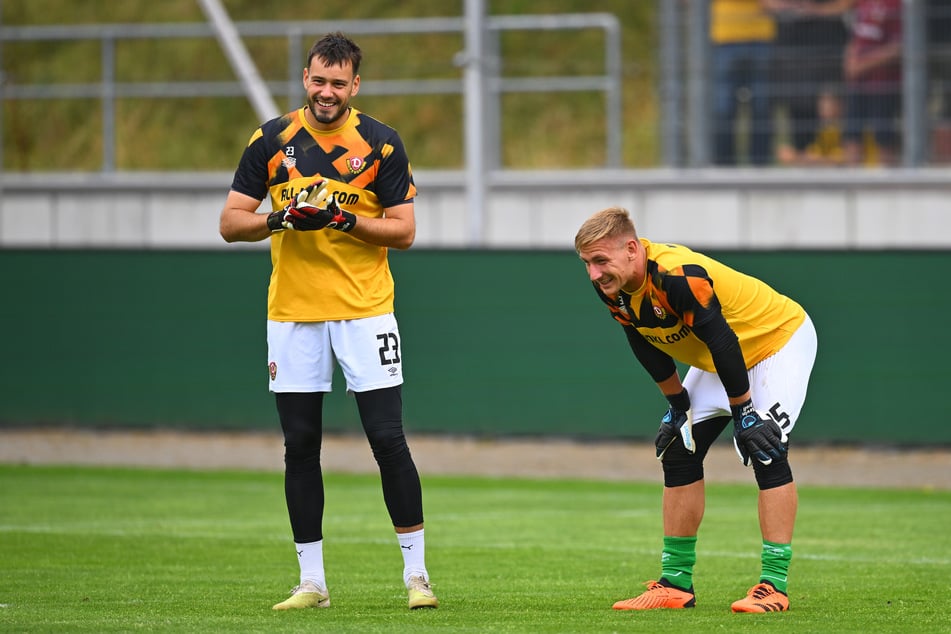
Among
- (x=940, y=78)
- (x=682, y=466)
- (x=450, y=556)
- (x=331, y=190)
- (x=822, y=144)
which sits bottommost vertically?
(x=450, y=556)

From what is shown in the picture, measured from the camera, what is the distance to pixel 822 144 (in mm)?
18578

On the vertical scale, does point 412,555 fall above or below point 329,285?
below

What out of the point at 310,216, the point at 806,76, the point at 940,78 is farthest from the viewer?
the point at 806,76

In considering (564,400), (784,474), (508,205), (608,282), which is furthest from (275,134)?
(508,205)

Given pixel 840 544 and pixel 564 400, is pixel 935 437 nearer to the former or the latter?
pixel 564 400

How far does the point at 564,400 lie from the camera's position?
52.9 feet

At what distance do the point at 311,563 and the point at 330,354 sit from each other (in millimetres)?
852

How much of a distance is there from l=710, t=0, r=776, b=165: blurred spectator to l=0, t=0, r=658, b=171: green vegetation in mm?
Result: 1497

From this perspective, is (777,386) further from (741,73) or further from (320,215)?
(741,73)

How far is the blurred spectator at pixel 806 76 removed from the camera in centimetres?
1862

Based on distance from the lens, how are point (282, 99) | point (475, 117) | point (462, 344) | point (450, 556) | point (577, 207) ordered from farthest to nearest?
point (282, 99)
point (577, 207)
point (475, 117)
point (462, 344)
point (450, 556)

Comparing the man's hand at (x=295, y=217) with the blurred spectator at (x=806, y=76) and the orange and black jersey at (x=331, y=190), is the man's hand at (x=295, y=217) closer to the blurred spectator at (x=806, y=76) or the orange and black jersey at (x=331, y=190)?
the orange and black jersey at (x=331, y=190)

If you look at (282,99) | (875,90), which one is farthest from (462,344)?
(282,99)

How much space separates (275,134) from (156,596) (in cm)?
205
